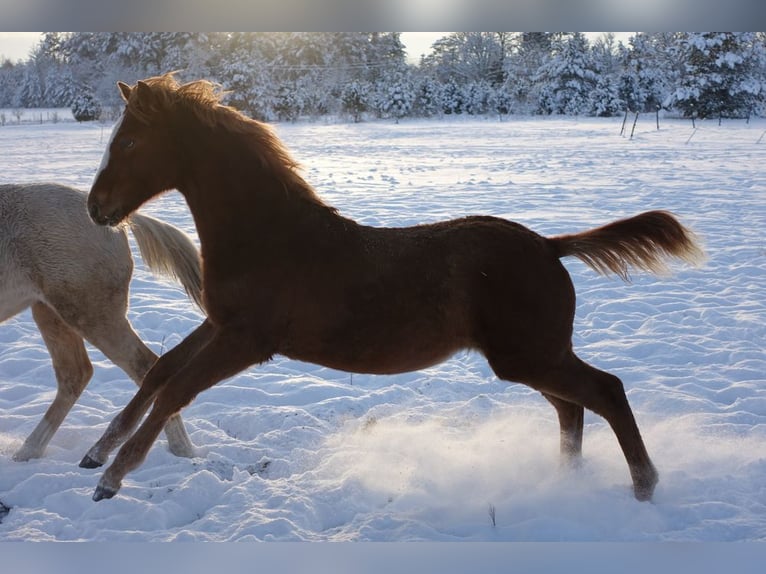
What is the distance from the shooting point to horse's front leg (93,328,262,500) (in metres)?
2.03

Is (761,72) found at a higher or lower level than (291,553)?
higher

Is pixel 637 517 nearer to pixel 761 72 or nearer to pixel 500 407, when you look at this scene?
pixel 500 407

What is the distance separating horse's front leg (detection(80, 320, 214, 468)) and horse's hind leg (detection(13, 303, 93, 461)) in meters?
0.82

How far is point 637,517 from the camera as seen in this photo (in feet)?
7.68

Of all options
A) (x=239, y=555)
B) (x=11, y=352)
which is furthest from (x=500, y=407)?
(x=11, y=352)

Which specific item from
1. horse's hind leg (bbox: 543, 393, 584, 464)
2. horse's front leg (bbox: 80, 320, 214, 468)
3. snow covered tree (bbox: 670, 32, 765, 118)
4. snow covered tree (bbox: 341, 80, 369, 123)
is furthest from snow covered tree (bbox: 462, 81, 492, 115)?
horse's front leg (bbox: 80, 320, 214, 468)

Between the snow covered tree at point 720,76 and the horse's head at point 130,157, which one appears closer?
the horse's head at point 130,157

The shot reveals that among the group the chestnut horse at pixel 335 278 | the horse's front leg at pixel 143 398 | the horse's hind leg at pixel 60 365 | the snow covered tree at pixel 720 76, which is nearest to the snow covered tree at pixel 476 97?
the snow covered tree at pixel 720 76

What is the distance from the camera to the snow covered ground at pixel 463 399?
2387mm

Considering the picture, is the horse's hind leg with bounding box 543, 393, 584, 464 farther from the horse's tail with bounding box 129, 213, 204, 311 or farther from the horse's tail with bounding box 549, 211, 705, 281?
the horse's tail with bounding box 129, 213, 204, 311

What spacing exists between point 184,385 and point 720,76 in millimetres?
2898

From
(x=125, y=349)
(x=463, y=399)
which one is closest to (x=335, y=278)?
(x=125, y=349)

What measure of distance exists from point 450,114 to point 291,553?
7.25 feet

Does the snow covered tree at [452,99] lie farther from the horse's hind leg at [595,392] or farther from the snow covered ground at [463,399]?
the horse's hind leg at [595,392]
